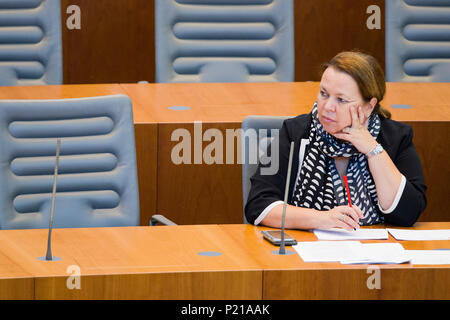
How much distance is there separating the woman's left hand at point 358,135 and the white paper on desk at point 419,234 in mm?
254

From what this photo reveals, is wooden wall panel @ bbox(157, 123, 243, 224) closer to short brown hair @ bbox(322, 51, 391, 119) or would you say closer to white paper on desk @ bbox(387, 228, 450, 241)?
short brown hair @ bbox(322, 51, 391, 119)

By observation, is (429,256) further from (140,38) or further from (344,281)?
(140,38)

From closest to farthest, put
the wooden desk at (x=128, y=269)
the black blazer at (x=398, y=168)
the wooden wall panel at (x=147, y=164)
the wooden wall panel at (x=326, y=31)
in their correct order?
the wooden desk at (x=128, y=269)
the black blazer at (x=398, y=168)
the wooden wall panel at (x=147, y=164)
the wooden wall panel at (x=326, y=31)

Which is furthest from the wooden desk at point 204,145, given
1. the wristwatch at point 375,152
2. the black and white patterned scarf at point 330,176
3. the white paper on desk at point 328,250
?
the white paper on desk at point 328,250

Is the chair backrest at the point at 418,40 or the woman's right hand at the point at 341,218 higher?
the chair backrest at the point at 418,40

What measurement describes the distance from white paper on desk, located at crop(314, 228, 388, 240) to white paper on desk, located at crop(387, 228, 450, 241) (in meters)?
0.03

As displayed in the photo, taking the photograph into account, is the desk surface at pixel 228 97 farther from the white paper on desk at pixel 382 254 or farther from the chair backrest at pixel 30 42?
the white paper on desk at pixel 382 254

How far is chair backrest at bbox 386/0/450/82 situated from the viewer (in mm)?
4074

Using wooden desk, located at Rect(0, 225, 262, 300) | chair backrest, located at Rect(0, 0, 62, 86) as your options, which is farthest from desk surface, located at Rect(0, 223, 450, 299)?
chair backrest, located at Rect(0, 0, 62, 86)

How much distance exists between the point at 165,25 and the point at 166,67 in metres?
0.19

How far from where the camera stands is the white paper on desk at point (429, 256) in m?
2.29

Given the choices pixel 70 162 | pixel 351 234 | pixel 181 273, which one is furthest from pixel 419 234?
pixel 70 162
